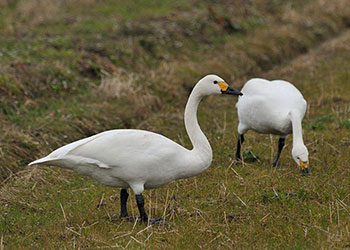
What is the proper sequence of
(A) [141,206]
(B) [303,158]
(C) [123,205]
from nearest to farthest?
(A) [141,206], (C) [123,205], (B) [303,158]

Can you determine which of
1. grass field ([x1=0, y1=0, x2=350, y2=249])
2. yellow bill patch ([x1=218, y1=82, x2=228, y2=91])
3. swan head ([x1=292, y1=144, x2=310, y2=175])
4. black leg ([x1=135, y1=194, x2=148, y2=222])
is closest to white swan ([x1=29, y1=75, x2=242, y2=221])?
black leg ([x1=135, y1=194, x2=148, y2=222])

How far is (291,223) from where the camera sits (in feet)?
18.9

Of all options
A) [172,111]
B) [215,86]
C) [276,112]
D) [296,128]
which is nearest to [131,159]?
[215,86]

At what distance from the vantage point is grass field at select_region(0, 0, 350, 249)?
5.82m

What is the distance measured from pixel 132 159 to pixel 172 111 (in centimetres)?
582

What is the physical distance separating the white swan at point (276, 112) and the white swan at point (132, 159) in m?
1.86

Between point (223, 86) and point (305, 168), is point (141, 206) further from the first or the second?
point (305, 168)

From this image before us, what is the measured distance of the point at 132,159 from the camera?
5.69 m

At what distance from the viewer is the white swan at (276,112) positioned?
7.40m

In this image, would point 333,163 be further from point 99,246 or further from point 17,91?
point 17,91

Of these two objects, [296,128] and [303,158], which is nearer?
[303,158]

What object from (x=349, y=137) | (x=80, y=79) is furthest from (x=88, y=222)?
(x=80, y=79)

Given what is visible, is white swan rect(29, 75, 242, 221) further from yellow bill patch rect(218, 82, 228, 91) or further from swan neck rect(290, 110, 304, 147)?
swan neck rect(290, 110, 304, 147)

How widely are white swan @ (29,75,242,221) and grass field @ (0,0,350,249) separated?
1.66 ft
